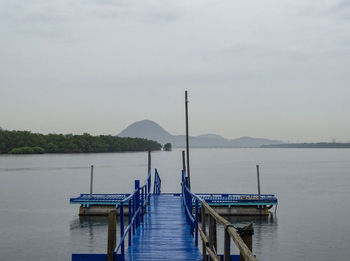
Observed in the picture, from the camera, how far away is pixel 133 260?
888cm

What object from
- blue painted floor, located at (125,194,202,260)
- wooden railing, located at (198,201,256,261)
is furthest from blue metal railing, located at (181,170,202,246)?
wooden railing, located at (198,201,256,261)

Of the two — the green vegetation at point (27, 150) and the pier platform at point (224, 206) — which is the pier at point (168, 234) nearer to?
the pier platform at point (224, 206)

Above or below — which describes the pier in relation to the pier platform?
above

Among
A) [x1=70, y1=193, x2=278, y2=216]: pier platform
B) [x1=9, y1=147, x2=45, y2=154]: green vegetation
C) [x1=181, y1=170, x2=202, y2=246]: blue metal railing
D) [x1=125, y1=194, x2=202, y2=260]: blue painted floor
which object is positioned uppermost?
[x1=9, y1=147, x2=45, y2=154]: green vegetation

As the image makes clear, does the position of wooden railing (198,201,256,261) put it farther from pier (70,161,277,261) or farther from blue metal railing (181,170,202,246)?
blue metal railing (181,170,202,246)

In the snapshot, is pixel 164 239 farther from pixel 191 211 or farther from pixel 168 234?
pixel 191 211

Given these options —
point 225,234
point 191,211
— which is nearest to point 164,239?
point 191,211

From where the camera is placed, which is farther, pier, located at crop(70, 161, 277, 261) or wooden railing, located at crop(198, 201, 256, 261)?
pier, located at crop(70, 161, 277, 261)

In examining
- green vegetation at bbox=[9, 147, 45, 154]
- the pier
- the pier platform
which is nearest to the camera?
the pier

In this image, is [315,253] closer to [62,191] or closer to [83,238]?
[83,238]

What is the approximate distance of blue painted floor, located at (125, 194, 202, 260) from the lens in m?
9.31

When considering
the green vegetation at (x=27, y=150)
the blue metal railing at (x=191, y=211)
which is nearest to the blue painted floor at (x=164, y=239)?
the blue metal railing at (x=191, y=211)

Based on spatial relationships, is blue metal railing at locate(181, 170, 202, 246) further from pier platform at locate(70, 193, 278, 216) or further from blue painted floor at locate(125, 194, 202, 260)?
pier platform at locate(70, 193, 278, 216)

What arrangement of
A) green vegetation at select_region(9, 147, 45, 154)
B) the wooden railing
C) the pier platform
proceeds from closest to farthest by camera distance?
1. the wooden railing
2. the pier platform
3. green vegetation at select_region(9, 147, 45, 154)
